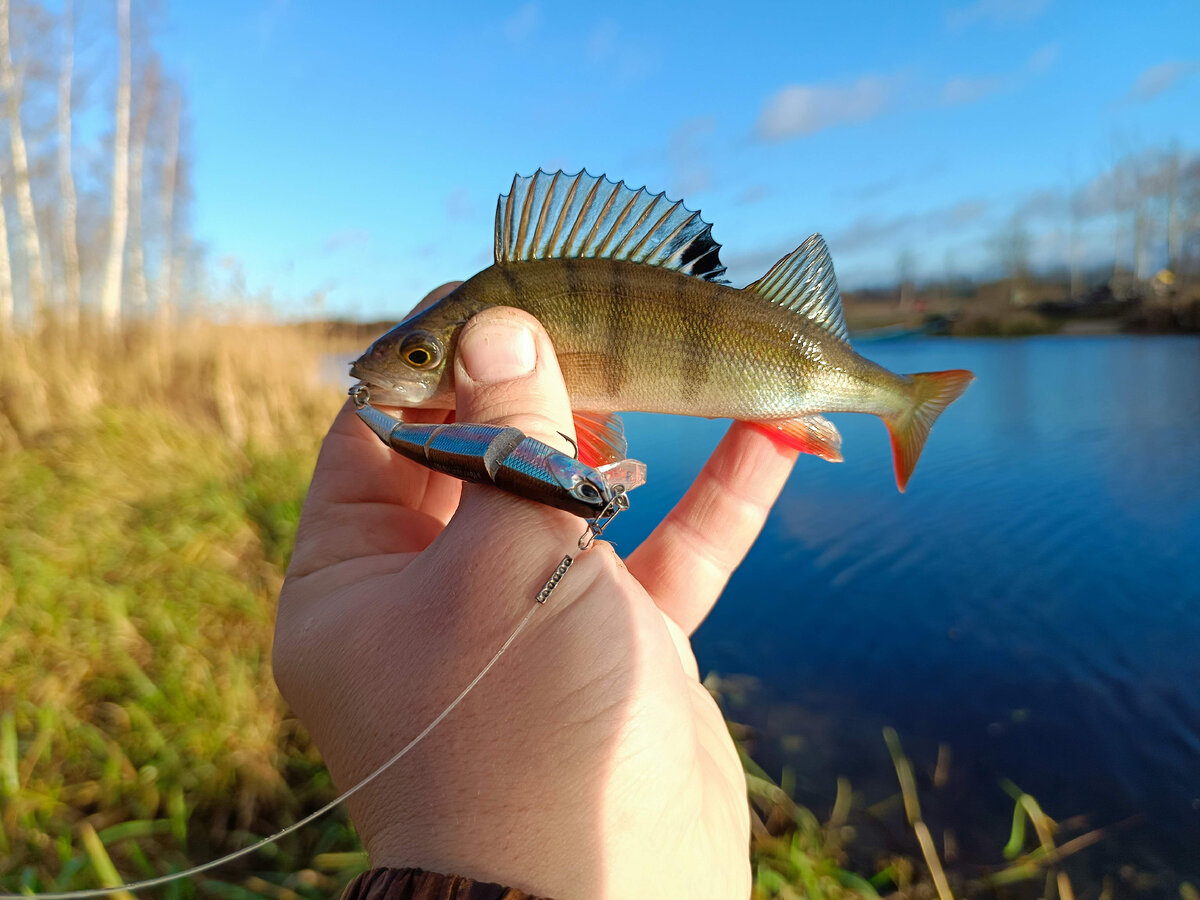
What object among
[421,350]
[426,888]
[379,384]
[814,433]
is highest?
[421,350]

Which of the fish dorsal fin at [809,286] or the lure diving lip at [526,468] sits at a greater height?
the fish dorsal fin at [809,286]

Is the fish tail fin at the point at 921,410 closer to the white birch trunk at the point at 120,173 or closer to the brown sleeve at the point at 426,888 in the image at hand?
the brown sleeve at the point at 426,888

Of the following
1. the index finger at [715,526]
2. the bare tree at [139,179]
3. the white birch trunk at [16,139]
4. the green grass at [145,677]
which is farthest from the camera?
the bare tree at [139,179]

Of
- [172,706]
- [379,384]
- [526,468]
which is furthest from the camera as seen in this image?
[172,706]

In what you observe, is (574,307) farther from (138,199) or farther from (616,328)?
(138,199)

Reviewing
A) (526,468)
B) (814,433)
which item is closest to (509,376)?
(526,468)

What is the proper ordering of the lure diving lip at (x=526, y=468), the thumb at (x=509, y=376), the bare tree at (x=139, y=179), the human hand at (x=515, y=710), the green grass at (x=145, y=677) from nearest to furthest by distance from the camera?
the human hand at (x=515, y=710), the lure diving lip at (x=526, y=468), the thumb at (x=509, y=376), the green grass at (x=145, y=677), the bare tree at (x=139, y=179)

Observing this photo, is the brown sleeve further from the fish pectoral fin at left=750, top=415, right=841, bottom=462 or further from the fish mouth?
the fish pectoral fin at left=750, top=415, right=841, bottom=462

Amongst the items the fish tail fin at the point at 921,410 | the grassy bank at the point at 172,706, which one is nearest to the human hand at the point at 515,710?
the fish tail fin at the point at 921,410
